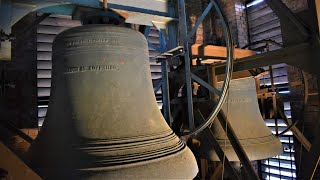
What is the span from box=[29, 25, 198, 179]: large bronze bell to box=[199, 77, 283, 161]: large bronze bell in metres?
0.91

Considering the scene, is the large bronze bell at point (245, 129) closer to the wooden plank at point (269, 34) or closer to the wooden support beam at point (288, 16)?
the wooden support beam at point (288, 16)

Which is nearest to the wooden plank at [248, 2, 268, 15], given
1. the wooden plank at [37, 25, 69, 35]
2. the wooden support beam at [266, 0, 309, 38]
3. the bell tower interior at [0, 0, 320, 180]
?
the bell tower interior at [0, 0, 320, 180]

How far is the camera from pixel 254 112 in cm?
219

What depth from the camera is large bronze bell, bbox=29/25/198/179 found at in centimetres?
96

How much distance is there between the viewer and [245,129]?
6.88ft

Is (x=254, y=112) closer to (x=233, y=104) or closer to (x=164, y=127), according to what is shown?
(x=233, y=104)

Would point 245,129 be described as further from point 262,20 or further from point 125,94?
point 262,20

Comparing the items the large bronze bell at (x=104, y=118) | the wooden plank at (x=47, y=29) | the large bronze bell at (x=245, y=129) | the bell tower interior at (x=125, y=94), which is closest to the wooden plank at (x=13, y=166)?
the bell tower interior at (x=125, y=94)

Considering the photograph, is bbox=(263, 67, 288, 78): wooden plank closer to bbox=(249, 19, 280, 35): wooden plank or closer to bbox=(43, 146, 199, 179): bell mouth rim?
bbox=(249, 19, 280, 35): wooden plank

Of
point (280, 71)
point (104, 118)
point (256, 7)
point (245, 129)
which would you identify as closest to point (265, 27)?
point (256, 7)

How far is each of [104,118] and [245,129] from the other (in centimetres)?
139

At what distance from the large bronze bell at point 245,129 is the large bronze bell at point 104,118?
91cm

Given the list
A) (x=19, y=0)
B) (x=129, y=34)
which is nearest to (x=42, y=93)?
(x=19, y=0)

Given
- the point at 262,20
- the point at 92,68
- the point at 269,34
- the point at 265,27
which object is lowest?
the point at 92,68
